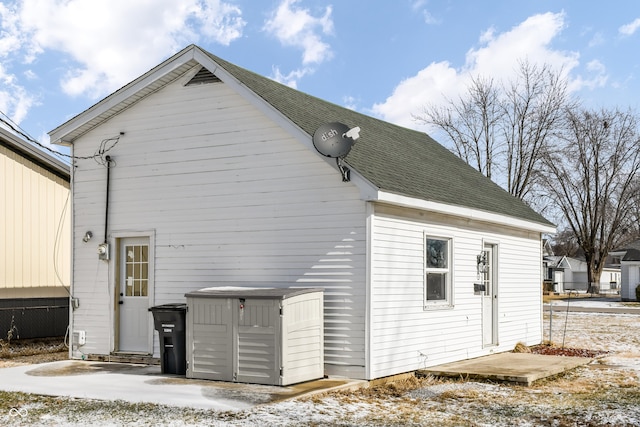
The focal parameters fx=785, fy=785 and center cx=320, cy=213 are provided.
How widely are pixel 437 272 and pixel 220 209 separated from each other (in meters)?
3.63

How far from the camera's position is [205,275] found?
487 inches

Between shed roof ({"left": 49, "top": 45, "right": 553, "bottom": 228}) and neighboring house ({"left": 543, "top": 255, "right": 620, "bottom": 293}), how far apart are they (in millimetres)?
45904

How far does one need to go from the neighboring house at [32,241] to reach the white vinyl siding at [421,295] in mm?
8978

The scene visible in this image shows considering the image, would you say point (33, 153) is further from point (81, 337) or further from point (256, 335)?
point (256, 335)

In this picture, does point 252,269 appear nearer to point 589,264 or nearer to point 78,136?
point 78,136

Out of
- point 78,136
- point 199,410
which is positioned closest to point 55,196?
point 78,136

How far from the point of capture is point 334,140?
10.9 m

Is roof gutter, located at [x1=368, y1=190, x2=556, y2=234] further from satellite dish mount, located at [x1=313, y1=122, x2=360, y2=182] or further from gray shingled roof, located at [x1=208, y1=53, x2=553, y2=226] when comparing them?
satellite dish mount, located at [x1=313, y1=122, x2=360, y2=182]

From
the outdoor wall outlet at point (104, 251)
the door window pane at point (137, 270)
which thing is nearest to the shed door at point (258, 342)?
the door window pane at point (137, 270)

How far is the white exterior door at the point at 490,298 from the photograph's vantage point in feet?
47.7

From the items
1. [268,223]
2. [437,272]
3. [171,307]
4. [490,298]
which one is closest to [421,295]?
[437,272]

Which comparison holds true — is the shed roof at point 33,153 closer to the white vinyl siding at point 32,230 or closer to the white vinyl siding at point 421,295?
the white vinyl siding at point 32,230

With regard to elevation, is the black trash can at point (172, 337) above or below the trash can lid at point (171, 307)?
below

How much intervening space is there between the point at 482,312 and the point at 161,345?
19.3 feet
